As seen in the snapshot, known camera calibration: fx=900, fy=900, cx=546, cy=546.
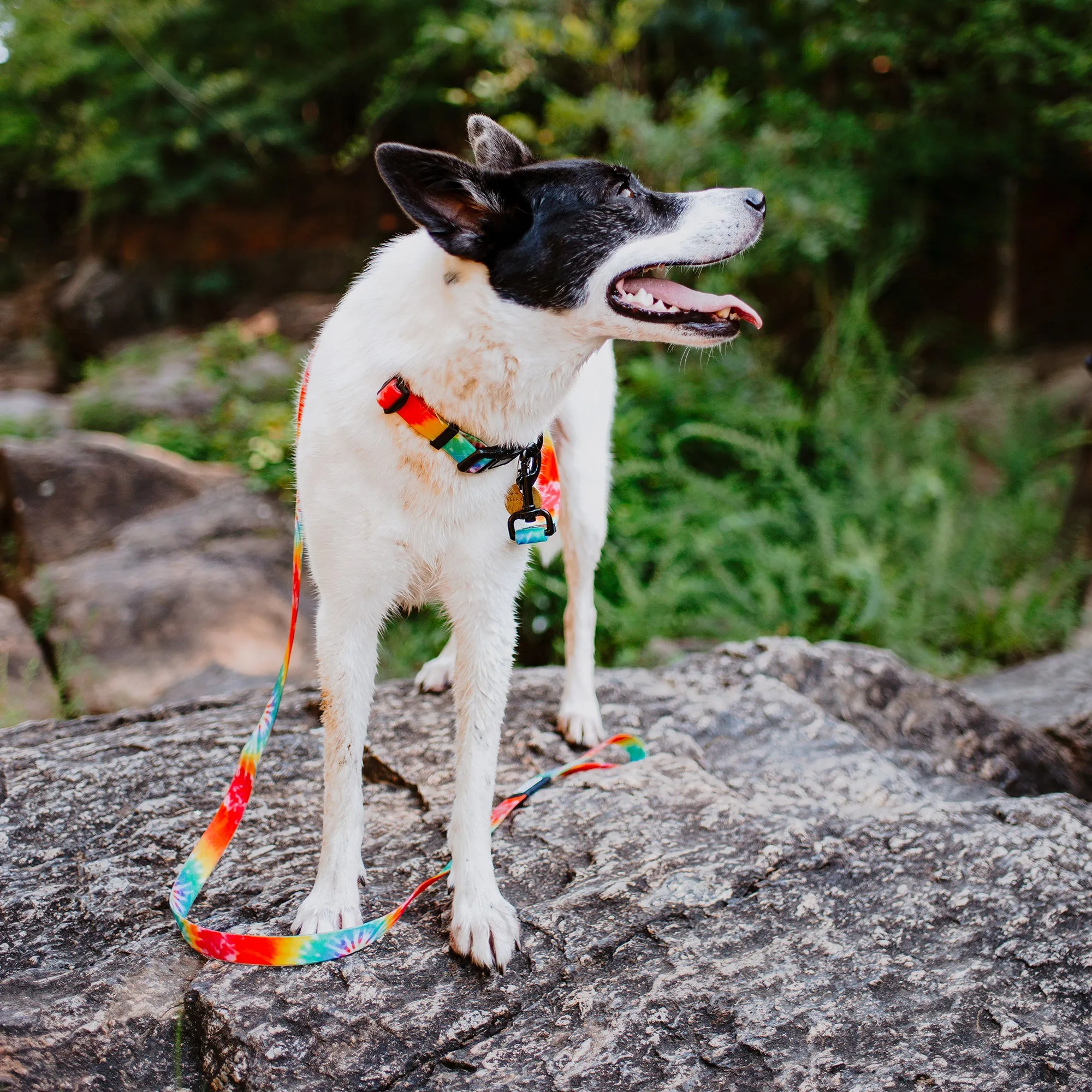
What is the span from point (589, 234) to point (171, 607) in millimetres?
3688

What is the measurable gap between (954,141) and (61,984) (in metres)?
8.75

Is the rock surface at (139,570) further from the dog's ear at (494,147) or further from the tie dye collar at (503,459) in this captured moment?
the dog's ear at (494,147)

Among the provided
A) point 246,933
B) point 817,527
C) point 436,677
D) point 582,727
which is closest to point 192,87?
point 817,527

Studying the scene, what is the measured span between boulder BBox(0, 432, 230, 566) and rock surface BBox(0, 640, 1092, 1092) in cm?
330

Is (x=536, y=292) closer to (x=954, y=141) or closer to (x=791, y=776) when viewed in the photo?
(x=791, y=776)

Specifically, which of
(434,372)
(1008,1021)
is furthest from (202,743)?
(1008,1021)

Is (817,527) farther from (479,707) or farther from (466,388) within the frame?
(466,388)

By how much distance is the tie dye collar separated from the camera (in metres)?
1.86

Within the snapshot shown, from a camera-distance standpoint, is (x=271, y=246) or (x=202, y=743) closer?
(x=202, y=743)

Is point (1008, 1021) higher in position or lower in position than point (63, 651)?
higher

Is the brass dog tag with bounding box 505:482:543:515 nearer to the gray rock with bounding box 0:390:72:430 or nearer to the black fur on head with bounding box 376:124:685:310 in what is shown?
the black fur on head with bounding box 376:124:685:310

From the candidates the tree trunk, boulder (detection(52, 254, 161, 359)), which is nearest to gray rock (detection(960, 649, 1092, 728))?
the tree trunk

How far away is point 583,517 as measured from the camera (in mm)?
2842

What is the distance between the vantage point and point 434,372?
6.08 feet
